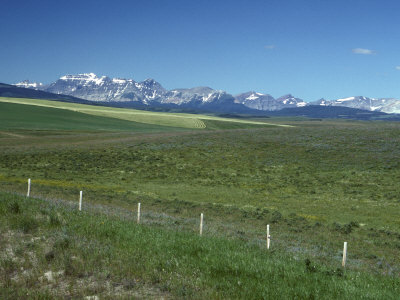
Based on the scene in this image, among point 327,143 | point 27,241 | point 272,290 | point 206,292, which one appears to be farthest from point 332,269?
point 327,143

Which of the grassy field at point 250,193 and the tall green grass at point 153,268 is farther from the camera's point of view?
the grassy field at point 250,193

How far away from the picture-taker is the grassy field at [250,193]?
12.6m

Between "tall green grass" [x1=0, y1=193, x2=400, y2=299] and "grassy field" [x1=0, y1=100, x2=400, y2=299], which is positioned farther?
"grassy field" [x1=0, y1=100, x2=400, y2=299]

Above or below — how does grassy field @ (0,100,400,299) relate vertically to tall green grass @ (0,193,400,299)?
below

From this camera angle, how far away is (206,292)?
1030cm

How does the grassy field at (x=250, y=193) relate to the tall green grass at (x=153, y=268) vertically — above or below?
below

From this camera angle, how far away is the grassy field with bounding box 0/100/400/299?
12602 mm

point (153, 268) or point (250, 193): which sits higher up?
point (153, 268)

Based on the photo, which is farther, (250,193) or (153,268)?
(250,193)

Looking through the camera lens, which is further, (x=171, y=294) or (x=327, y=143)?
(x=327, y=143)

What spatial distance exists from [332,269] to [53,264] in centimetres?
908

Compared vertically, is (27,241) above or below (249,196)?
above

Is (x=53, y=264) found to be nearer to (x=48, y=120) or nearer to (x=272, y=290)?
(x=272, y=290)

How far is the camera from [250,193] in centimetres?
4453
